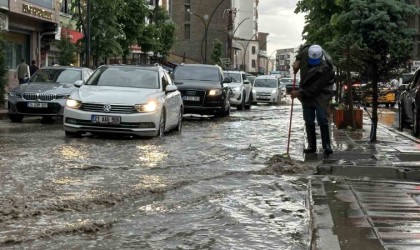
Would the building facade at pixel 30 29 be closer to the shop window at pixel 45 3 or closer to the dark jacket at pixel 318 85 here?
the shop window at pixel 45 3

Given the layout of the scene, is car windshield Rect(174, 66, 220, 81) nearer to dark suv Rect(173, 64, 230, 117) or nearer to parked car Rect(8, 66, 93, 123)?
dark suv Rect(173, 64, 230, 117)

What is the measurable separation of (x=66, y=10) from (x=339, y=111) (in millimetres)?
26643

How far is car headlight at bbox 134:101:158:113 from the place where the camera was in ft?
42.4

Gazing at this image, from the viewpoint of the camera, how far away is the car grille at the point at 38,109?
18234 millimetres

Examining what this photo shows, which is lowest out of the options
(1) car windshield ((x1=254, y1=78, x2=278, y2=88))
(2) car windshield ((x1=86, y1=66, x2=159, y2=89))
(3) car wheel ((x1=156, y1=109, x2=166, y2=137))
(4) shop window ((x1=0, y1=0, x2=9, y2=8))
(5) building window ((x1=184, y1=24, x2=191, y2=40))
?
(3) car wheel ((x1=156, y1=109, x2=166, y2=137))

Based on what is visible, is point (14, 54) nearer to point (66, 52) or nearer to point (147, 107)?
point (66, 52)

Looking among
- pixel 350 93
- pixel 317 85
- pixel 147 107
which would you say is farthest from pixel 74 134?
pixel 350 93

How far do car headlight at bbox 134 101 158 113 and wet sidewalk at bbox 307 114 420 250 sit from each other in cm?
364

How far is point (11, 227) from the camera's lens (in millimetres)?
5504

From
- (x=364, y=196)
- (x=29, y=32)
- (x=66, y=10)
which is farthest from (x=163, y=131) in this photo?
(x=66, y=10)

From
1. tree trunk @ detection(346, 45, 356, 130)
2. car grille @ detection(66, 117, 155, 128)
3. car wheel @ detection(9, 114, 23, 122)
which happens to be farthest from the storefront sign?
tree trunk @ detection(346, 45, 356, 130)

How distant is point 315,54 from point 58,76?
11.3m

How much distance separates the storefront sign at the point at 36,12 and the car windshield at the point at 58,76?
12.4 metres

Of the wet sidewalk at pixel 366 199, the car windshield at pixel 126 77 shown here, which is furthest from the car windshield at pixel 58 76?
the wet sidewalk at pixel 366 199
